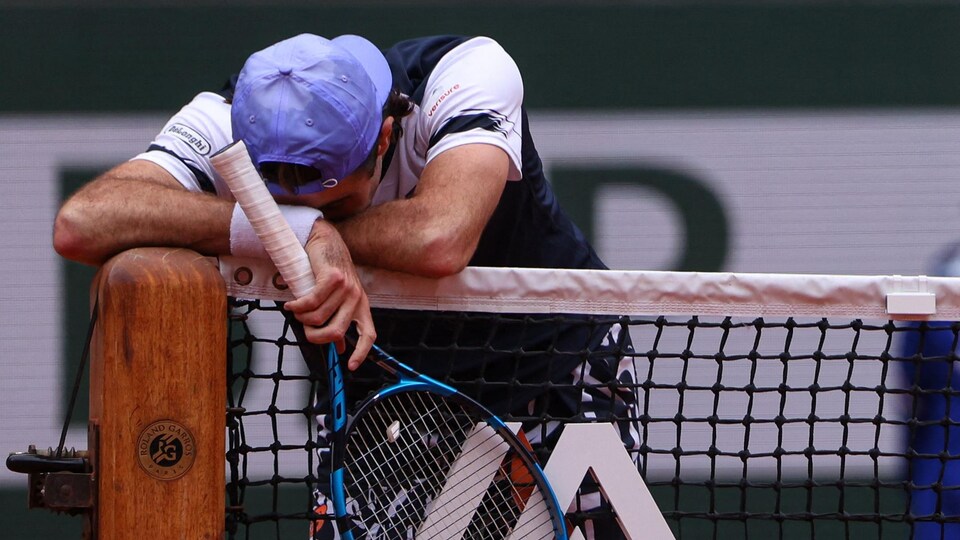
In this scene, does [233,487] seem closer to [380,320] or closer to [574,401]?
[380,320]

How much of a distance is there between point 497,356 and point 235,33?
1.58 meters

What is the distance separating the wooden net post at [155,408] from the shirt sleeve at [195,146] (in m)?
0.37

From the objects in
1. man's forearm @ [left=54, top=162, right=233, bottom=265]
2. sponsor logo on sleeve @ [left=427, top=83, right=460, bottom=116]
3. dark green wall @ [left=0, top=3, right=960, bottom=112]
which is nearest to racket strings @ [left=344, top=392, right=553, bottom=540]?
man's forearm @ [left=54, top=162, right=233, bottom=265]

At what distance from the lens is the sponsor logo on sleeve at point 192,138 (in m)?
1.81

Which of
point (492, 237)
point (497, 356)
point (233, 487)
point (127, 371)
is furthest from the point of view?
point (492, 237)

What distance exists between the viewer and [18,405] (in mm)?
2924

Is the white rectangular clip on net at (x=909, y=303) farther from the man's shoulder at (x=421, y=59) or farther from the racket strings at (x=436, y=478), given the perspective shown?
the man's shoulder at (x=421, y=59)

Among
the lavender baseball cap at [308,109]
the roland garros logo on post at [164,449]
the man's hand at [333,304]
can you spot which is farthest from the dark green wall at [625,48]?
the roland garros logo on post at [164,449]

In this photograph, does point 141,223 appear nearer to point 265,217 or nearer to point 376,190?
point 265,217

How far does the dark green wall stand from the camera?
3012 millimetres

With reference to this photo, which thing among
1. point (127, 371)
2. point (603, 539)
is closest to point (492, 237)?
point (603, 539)

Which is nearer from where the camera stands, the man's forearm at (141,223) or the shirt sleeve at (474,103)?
the man's forearm at (141,223)

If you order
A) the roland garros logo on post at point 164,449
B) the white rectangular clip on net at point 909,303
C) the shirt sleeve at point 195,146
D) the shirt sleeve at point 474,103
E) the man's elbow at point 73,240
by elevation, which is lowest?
the roland garros logo on post at point 164,449

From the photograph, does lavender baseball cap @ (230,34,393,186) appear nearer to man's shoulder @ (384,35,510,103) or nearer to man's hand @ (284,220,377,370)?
man's hand @ (284,220,377,370)
